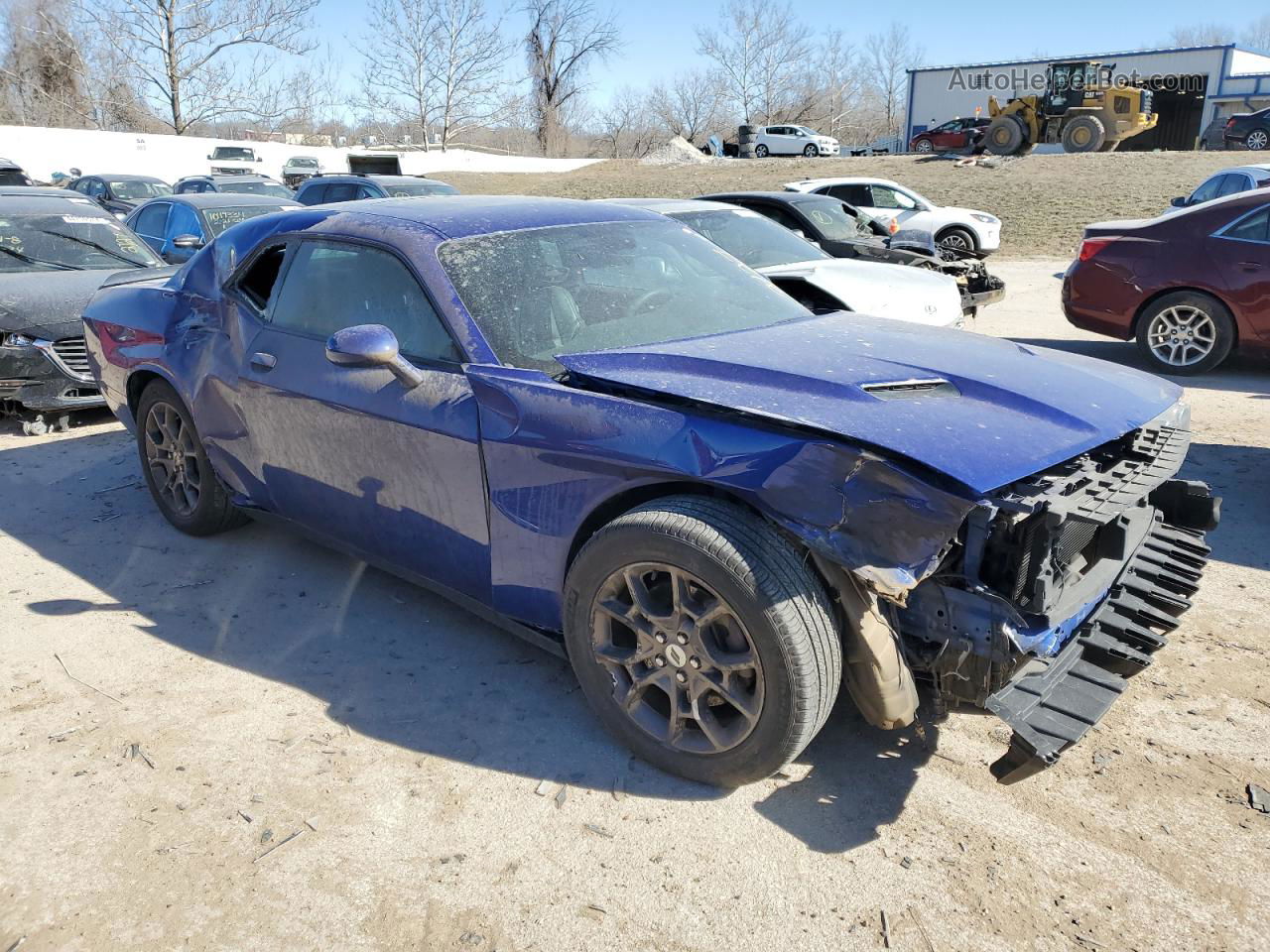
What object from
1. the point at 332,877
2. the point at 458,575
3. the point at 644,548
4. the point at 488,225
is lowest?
the point at 332,877

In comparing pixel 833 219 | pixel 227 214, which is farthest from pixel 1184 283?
pixel 227 214

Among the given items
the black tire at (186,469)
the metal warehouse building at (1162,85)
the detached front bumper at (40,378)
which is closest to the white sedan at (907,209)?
the detached front bumper at (40,378)

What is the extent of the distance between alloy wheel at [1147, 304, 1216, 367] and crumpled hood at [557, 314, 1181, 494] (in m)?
5.38

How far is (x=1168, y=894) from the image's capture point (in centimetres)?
247

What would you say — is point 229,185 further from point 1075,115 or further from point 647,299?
point 1075,115

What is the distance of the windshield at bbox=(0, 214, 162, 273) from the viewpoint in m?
7.84

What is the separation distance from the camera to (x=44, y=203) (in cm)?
850

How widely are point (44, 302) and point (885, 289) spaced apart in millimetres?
6194

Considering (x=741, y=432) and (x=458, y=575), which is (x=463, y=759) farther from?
(x=741, y=432)

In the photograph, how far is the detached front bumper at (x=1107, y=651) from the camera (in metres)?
2.55

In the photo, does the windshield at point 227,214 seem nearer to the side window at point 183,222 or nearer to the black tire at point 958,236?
the side window at point 183,222

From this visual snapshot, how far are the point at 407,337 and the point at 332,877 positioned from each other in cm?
180

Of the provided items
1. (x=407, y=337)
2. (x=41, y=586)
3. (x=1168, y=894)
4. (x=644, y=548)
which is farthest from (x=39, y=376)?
(x=1168, y=894)

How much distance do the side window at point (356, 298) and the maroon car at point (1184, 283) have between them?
23.0 ft
